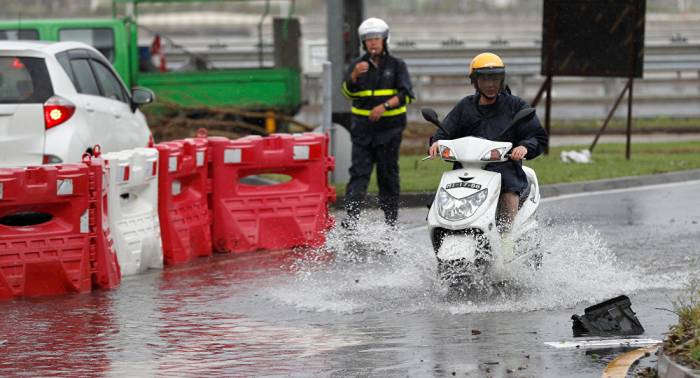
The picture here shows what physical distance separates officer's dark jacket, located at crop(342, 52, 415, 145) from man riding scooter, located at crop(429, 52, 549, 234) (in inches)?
128

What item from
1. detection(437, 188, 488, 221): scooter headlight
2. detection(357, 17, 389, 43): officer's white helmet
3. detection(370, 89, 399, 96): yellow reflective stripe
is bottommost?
detection(437, 188, 488, 221): scooter headlight

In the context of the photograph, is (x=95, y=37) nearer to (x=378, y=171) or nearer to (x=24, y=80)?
(x=378, y=171)

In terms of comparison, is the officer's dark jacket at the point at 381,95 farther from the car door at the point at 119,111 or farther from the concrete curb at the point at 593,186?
the concrete curb at the point at 593,186

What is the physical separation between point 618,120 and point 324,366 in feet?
71.3

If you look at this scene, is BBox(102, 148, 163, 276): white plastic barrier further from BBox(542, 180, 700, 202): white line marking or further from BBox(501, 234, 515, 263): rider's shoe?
BBox(542, 180, 700, 202): white line marking

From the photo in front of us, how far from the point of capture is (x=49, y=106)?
42.9 ft

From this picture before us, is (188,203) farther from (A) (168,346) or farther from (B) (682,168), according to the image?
(B) (682,168)

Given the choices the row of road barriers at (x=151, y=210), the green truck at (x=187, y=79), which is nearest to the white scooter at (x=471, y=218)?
the row of road barriers at (x=151, y=210)

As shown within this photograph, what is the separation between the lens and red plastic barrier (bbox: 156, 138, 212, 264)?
43.1 ft

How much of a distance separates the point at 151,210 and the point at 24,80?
5.40ft

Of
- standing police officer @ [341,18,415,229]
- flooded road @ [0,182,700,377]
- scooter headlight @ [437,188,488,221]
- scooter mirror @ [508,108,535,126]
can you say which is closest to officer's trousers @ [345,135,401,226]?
standing police officer @ [341,18,415,229]

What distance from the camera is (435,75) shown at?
32.3 meters

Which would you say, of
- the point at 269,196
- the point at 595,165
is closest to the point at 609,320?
the point at 269,196

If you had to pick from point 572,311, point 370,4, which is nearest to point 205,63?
point 572,311
